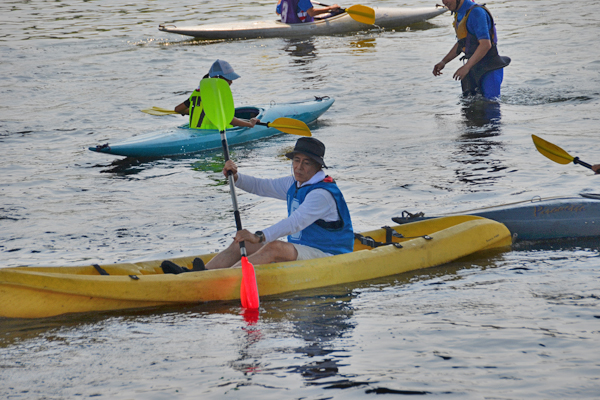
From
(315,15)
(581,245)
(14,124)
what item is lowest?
(581,245)

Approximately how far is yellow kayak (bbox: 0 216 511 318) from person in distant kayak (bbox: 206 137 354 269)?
10 cm

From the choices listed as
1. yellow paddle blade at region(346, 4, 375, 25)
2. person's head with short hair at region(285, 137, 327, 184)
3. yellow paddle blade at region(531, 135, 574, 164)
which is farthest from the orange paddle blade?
yellow paddle blade at region(346, 4, 375, 25)

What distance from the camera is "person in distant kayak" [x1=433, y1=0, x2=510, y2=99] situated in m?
8.05

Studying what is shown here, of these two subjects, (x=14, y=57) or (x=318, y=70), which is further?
(x=14, y=57)

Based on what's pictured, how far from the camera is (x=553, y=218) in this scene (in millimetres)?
5363

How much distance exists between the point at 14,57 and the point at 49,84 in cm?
314

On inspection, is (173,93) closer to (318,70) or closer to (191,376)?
(318,70)

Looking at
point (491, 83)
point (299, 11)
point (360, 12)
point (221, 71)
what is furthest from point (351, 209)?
point (299, 11)

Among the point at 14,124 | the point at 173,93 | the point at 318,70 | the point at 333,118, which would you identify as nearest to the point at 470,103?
the point at 333,118

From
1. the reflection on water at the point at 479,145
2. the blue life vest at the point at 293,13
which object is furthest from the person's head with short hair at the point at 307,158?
the blue life vest at the point at 293,13

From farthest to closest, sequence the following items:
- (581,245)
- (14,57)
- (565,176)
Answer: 1. (14,57)
2. (565,176)
3. (581,245)

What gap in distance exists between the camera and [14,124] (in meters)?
10.6

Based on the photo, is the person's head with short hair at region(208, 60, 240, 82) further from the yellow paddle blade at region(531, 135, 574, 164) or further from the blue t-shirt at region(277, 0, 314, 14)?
the blue t-shirt at region(277, 0, 314, 14)

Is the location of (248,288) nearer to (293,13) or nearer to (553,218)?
(553,218)
